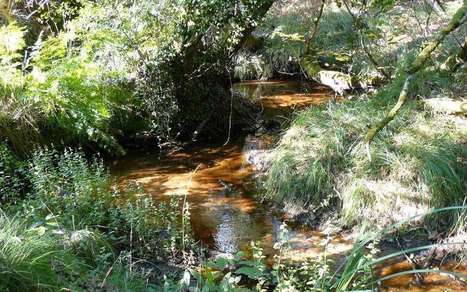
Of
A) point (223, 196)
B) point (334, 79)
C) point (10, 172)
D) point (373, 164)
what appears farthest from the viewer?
point (334, 79)

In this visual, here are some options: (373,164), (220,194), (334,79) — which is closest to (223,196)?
(220,194)

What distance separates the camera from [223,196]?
6.06 metres

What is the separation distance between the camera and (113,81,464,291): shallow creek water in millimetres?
4832

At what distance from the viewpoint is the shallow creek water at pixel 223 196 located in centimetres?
483

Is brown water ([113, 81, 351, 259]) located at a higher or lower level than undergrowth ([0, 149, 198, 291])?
lower

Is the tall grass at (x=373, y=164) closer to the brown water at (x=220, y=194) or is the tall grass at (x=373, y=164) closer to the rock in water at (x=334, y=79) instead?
the brown water at (x=220, y=194)

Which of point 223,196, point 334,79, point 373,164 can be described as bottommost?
point 223,196

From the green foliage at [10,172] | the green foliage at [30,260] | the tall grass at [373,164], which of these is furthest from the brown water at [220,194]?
the green foliage at [30,260]

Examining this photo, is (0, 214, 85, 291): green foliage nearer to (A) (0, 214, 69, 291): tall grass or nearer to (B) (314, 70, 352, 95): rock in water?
(A) (0, 214, 69, 291): tall grass

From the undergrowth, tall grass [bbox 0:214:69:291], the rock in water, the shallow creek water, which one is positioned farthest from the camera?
the rock in water

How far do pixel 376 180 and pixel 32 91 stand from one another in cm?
424

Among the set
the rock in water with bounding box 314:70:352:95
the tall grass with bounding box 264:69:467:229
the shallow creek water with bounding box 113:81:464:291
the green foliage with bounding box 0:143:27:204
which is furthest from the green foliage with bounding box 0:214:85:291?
the rock in water with bounding box 314:70:352:95

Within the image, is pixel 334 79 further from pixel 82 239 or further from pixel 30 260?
pixel 30 260

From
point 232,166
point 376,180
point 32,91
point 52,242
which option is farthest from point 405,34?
point 52,242
